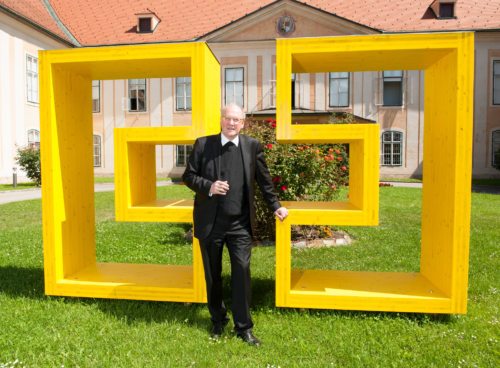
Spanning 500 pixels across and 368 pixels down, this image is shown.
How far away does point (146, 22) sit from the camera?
92.7 feet

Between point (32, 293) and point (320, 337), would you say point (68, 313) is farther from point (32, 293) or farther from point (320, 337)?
point (320, 337)

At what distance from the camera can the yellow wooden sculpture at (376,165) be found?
394cm

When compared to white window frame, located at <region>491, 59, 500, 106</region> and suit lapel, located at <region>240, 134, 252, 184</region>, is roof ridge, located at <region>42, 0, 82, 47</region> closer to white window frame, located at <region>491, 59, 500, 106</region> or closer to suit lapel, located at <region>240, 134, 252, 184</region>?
white window frame, located at <region>491, 59, 500, 106</region>

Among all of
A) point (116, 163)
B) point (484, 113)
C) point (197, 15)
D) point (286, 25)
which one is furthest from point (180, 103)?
point (116, 163)

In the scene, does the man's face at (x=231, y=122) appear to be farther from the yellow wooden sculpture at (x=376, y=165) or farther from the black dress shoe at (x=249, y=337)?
the black dress shoe at (x=249, y=337)

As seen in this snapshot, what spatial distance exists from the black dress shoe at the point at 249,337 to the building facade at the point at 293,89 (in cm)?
2102

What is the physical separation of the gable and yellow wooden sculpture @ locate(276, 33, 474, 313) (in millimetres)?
21970

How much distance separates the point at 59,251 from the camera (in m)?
4.64

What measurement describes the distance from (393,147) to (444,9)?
8.26 m

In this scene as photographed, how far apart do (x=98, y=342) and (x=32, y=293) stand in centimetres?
163

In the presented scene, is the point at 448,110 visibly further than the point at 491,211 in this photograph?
No

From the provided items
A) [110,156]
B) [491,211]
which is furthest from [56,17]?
[491,211]

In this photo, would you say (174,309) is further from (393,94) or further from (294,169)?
(393,94)

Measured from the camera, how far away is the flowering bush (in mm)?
7125
